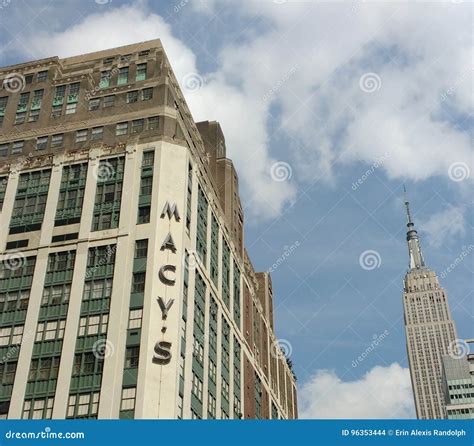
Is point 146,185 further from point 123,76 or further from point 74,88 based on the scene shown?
point 74,88

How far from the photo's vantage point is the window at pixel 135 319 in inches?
2160

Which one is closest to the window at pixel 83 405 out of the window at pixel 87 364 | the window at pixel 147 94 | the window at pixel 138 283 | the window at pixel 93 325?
the window at pixel 87 364

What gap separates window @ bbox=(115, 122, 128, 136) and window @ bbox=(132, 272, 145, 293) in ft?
62.5

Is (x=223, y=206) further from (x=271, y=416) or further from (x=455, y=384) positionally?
(x=455, y=384)

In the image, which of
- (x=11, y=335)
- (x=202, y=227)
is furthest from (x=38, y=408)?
(x=202, y=227)

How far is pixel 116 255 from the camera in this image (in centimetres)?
5975

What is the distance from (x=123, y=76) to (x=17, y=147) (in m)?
14.9

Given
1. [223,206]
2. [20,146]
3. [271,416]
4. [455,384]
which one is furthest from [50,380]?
[455,384]

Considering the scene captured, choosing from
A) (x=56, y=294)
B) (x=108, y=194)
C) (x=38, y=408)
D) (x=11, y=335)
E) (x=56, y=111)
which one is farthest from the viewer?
(x=56, y=111)

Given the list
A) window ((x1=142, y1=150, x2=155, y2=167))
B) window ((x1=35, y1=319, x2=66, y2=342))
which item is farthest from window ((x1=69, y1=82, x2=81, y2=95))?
window ((x1=35, y1=319, x2=66, y2=342))

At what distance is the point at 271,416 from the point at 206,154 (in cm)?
3728

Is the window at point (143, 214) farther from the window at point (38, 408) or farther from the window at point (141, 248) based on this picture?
the window at point (38, 408)

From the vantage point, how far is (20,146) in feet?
239

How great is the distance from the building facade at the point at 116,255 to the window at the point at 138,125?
134 millimetres
